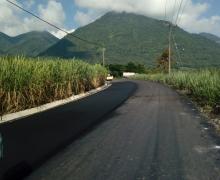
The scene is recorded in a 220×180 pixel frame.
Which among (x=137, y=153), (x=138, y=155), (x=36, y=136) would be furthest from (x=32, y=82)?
(x=138, y=155)

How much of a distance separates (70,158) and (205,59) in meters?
182

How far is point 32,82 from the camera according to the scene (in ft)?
65.5

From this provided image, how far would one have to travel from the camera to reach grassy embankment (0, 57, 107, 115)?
57.2ft

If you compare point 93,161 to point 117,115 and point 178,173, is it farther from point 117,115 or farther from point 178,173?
point 117,115

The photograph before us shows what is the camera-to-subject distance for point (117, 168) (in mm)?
7688

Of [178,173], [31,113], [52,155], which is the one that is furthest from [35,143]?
[31,113]

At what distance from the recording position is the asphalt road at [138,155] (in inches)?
287

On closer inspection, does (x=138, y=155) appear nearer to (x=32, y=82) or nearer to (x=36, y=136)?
(x=36, y=136)

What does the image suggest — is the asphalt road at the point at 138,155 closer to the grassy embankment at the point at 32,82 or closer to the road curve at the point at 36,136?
the road curve at the point at 36,136

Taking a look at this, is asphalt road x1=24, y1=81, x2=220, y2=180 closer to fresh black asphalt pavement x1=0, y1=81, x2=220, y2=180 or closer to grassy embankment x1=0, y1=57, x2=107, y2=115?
fresh black asphalt pavement x1=0, y1=81, x2=220, y2=180

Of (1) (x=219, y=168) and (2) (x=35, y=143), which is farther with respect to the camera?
(2) (x=35, y=143)

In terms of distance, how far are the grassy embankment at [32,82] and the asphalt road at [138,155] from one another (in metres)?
5.18

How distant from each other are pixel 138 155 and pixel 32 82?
11979 millimetres

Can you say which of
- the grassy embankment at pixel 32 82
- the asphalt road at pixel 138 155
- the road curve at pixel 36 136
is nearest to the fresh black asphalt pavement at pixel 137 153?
the asphalt road at pixel 138 155
